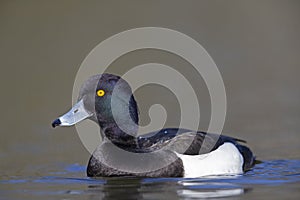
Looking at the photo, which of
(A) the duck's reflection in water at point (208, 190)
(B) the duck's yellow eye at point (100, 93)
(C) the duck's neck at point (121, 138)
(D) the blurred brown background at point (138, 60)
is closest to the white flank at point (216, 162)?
(A) the duck's reflection in water at point (208, 190)

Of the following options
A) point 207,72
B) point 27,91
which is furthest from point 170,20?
point 27,91

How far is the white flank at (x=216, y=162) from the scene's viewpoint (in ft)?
31.0

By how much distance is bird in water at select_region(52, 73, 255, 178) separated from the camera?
9391 mm

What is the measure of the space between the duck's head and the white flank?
0.71 m

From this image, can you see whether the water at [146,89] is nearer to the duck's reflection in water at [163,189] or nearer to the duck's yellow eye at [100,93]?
the duck's reflection in water at [163,189]

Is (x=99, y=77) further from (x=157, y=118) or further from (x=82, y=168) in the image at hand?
(x=157, y=118)

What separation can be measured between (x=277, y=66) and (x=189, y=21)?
2.68 metres

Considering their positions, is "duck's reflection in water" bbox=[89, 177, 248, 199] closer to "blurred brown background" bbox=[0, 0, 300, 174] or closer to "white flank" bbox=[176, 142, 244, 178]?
"white flank" bbox=[176, 142, 244, 178]

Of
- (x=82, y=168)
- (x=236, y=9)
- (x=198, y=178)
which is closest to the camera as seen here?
(x=198, y=178)

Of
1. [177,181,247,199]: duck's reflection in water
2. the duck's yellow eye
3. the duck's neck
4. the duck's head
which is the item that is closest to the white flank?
[177,181,247,199]: duck's reflection in water

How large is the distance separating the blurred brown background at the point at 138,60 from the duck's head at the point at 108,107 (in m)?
1.26

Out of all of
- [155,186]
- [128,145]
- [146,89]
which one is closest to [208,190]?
[155,186]

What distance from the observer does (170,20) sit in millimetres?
18203

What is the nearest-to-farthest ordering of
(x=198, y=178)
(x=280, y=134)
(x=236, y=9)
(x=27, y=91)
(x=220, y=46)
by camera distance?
(x=198, y=178), (x=280, y=134), (x=27, y=91), (x=220, y=46), (x=236, y=9)
